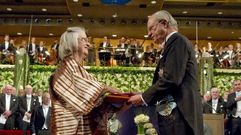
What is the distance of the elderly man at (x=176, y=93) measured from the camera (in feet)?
9.76

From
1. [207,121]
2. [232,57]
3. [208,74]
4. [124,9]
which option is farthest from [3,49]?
[207,121]

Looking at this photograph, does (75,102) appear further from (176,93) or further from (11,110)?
(11,110)

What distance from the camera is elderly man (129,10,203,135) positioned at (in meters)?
2.97

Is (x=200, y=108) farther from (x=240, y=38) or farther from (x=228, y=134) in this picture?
(x=240, y=38)

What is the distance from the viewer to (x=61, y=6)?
59.1 ft

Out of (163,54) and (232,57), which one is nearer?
(163,54)

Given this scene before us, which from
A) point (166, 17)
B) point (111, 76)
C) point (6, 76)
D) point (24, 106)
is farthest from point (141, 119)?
point (6, 76)

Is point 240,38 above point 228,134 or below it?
above

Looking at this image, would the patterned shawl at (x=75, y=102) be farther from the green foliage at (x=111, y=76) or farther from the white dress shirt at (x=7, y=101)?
the green foliage at (x=111, y=76)

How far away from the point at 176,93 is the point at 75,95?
27.6 inches

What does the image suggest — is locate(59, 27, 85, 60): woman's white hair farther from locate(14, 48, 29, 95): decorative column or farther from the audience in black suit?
the audience in black suit

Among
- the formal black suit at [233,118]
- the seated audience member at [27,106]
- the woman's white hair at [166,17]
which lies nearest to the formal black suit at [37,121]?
the seated audience member at [27,106]

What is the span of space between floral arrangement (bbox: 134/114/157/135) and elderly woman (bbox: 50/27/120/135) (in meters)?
0.45

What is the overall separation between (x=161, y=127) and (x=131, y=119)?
→ 28.8 inches
